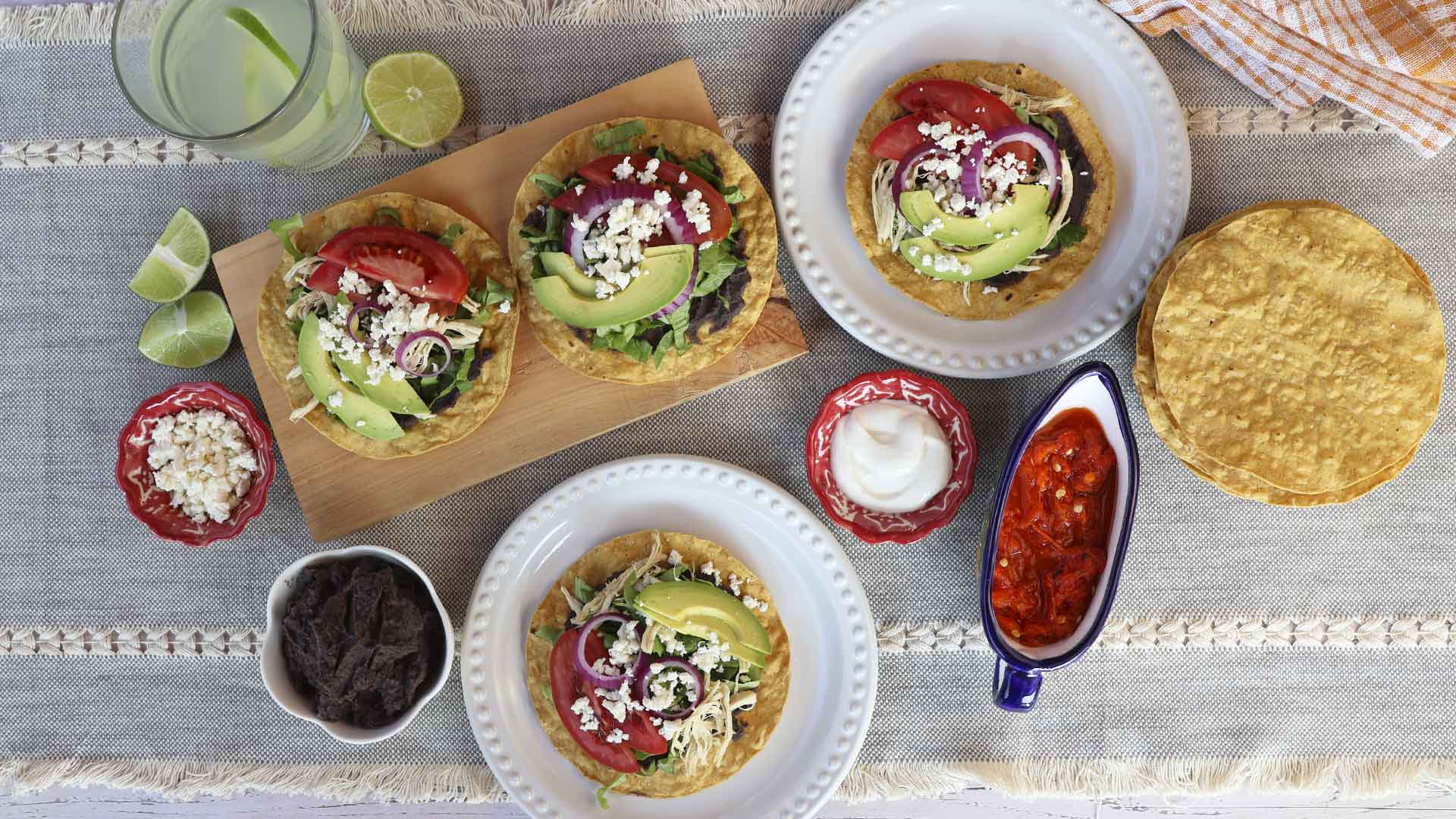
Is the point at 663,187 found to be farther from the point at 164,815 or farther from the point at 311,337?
the point at 164,815

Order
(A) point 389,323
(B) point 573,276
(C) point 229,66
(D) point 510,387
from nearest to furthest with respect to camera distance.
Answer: (A) point 389,323
(B) point 573,276
(C) point 229,66
(D) point 510,387

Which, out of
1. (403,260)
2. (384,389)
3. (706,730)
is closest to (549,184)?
Result: (403,260)

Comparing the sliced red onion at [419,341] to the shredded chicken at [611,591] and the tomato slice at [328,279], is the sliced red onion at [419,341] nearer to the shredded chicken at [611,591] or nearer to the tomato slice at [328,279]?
the tomato slice at [328,279]

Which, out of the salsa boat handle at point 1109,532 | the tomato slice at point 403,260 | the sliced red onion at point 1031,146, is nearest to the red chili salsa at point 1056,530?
the salsa boat handle at point 1109,532

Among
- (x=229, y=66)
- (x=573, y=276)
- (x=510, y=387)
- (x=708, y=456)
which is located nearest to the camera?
(x=573, y=276)

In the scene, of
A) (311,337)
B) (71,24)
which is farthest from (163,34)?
(311,337)

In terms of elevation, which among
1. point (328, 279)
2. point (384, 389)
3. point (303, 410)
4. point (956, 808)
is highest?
point (328, 279)

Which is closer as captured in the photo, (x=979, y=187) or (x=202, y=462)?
(x=979, y=187)

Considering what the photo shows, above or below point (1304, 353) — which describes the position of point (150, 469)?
below

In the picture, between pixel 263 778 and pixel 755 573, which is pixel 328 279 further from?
pixel 263 778
